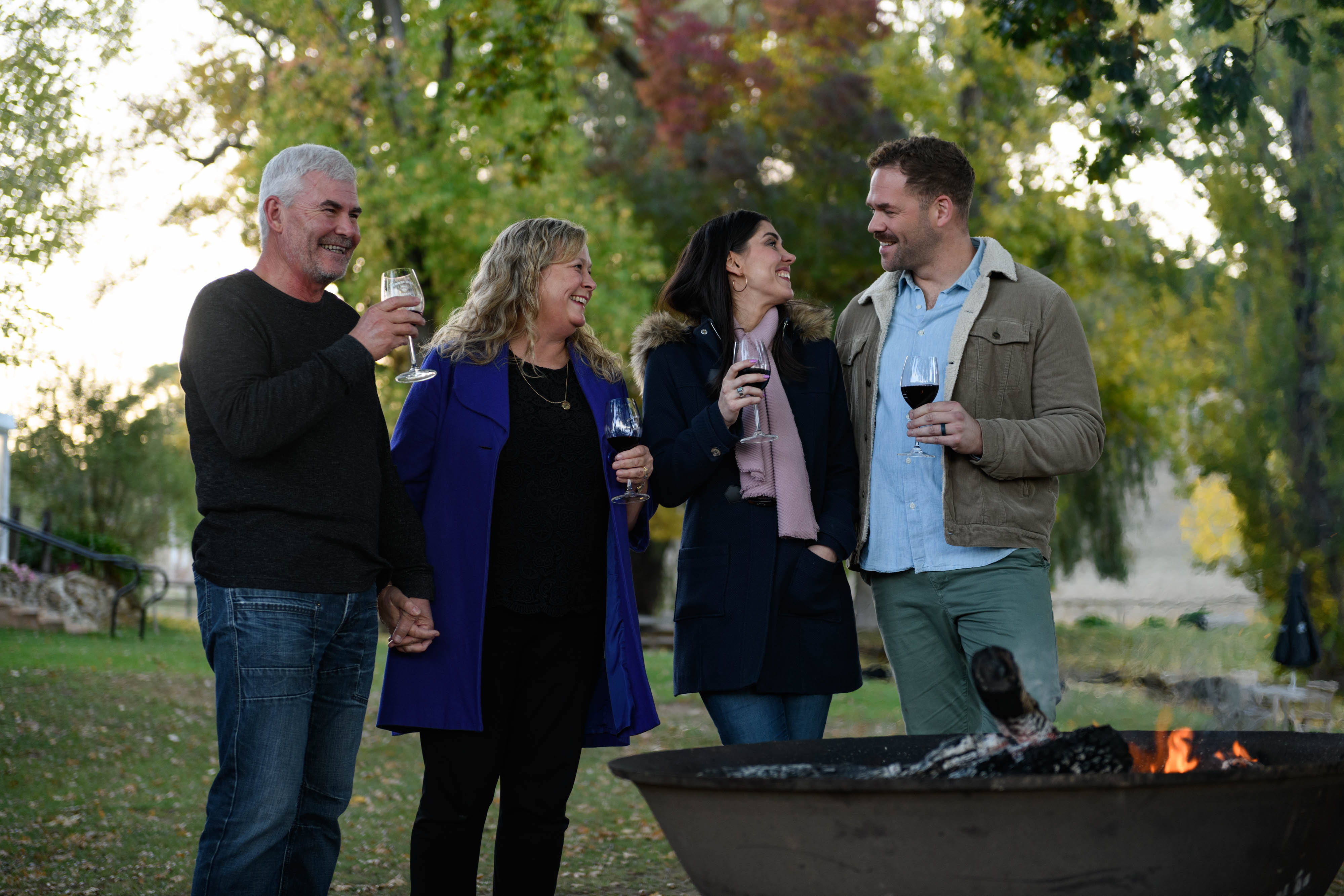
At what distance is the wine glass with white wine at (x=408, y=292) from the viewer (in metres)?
3.22

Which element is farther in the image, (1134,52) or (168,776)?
(168,776)

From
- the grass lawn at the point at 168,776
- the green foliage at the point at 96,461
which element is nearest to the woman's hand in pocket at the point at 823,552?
the grass lawn at the point at 168,776

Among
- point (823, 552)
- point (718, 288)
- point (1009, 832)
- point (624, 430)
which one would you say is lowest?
point (1009, 832)

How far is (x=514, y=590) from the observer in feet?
11.4

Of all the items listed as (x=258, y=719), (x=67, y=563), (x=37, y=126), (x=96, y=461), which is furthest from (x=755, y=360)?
(x=96, y=461)

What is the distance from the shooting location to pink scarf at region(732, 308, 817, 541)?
353 cm

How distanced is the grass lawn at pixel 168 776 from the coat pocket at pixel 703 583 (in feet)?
6.80

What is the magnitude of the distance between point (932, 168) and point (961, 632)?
1.35 m

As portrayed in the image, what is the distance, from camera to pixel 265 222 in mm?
3213

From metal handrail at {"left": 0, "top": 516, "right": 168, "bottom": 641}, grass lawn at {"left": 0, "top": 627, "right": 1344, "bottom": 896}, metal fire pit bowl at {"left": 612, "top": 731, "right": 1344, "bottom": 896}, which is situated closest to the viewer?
metal fire pit bowl at {"left": 612, "top": 731, "right": 1344, "bottom": 896}

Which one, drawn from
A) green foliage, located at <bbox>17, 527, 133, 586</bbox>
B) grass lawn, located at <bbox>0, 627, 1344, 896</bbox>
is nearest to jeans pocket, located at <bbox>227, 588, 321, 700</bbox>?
grass lawn, located at <bbox>0, 627, 1344, 896</bbox>

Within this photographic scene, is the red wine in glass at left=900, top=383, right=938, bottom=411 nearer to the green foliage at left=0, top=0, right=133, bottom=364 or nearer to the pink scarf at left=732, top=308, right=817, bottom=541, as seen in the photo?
the pink scarf at left=732, top=308, right=817, bottom=541

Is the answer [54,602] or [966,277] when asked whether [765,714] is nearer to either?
[966,277]

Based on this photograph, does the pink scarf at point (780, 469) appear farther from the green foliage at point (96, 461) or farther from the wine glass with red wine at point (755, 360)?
the green foliage at point (96, 461)
